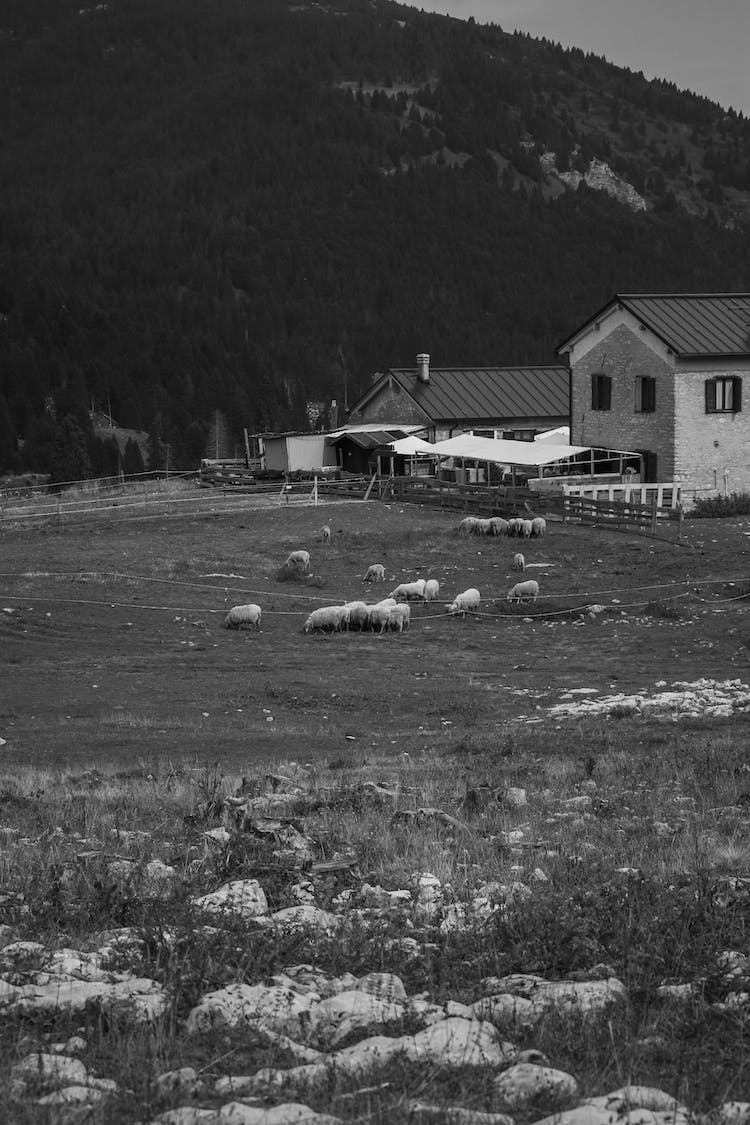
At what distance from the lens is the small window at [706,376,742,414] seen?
55469 mm

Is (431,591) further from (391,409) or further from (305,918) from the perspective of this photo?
(391,409)

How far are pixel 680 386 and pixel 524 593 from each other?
23512 mm

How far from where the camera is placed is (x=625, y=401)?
191 ft

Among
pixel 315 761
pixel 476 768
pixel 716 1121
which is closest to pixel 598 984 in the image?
pixel 716 1121

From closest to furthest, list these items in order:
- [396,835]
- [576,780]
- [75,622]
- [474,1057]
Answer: [474,1057], [396,835], [576,780], [75,622]

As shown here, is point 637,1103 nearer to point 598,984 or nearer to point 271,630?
point 598,984

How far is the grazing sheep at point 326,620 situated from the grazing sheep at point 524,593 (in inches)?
202

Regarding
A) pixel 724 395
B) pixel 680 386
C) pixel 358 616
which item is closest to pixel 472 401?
pixel 680 386

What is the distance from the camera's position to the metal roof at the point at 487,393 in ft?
239

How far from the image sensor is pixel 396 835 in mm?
12250

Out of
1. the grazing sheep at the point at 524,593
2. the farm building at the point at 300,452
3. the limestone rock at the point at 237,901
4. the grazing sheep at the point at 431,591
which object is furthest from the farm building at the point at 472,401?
the limestone rock at the point at 237,901

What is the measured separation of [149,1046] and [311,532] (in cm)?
4139

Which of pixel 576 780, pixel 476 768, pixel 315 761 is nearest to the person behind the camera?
pixel 576 780

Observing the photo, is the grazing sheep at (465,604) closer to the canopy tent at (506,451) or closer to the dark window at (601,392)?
the canopy tent at (506,451)
